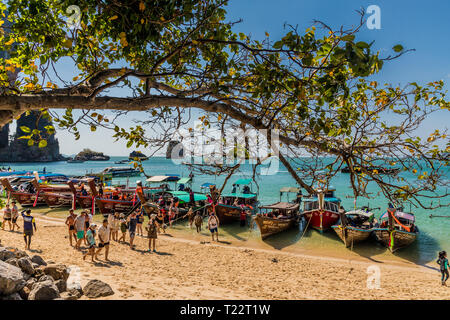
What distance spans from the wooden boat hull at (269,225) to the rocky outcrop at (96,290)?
10588 millimetres

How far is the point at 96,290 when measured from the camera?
19.6ft

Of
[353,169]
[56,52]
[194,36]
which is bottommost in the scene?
[353,169]

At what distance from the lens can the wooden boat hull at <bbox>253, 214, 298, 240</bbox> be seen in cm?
1602

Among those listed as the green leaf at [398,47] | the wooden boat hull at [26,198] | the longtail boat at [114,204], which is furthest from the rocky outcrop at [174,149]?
the wooden boat hull at [26,198]

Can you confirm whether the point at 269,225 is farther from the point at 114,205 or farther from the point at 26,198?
the point at 26,198

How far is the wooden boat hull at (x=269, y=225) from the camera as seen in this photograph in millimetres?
16016

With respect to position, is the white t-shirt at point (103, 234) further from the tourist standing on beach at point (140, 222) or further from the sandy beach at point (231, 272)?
the tourist standing on beach at point (140, 222)

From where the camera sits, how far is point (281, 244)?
15812 millimetres

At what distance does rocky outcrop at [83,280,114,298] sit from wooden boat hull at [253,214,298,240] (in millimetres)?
10588

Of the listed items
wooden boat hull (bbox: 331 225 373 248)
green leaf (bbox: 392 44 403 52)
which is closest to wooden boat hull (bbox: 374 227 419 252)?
wooden boat hull (bbox: 331 225 373 248)

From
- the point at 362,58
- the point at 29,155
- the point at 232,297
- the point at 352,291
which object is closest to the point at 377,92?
the point at 362,58

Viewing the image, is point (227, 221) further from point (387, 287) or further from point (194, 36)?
point (194, 36)

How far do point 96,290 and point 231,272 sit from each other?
5728 mm

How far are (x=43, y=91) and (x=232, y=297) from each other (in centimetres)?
693
